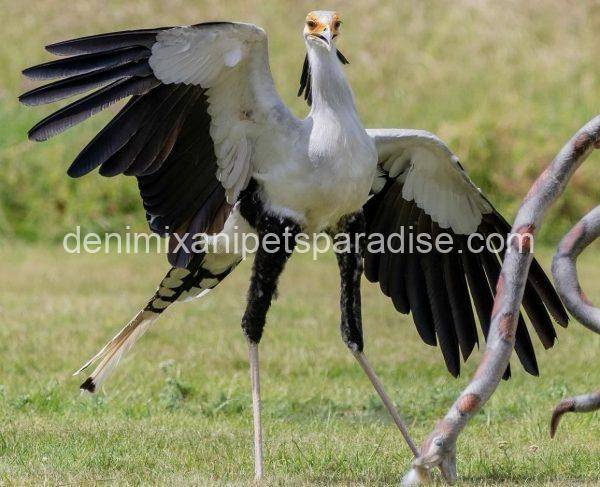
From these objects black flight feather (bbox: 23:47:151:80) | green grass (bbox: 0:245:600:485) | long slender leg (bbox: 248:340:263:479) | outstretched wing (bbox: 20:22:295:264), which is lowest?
green grass (bbox: 0:245:600:485)

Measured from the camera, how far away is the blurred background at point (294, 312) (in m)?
5.03

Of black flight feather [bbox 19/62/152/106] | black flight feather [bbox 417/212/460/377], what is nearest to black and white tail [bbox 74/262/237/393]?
black flight feather [bbox 417/212/460/377]

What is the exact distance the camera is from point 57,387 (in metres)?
6.52

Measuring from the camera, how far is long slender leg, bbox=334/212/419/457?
16.8 ft

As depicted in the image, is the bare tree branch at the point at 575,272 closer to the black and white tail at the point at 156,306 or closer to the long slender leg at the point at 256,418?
the long slender leg at the point at 256,418

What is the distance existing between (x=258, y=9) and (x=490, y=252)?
39.0 feet

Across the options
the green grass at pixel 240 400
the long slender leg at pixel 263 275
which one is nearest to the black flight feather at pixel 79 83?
the long slender leg at pixel 263 275

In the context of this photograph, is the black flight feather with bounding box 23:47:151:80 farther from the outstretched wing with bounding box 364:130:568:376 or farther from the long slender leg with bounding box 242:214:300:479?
the outstretched wing with bounding box 364:130:568:376

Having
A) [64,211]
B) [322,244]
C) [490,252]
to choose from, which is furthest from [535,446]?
[64,211]

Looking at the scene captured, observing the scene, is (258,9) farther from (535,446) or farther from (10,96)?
(535,446)

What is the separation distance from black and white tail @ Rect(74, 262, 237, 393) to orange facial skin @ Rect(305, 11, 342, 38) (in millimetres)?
1369

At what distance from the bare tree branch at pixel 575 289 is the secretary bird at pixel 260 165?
39.6 inches

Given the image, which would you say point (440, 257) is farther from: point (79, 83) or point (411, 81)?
point (411, 81)

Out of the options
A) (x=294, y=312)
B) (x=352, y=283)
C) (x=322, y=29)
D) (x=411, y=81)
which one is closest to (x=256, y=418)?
(x=352, y=283)
